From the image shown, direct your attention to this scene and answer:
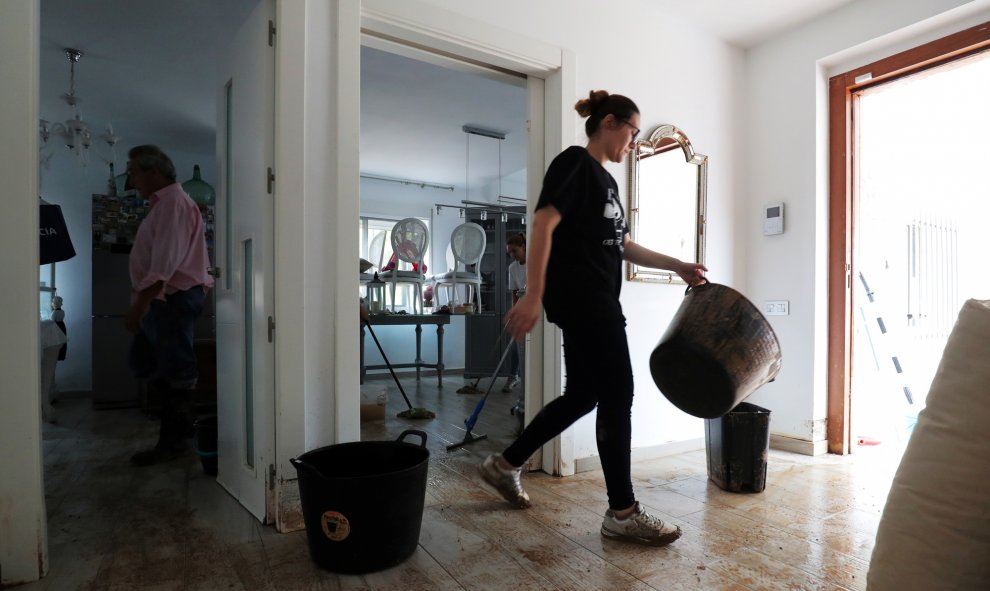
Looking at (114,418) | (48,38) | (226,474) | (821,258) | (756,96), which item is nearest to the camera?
(226,474)

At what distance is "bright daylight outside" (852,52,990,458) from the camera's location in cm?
401

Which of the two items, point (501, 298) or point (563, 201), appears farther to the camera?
point (501, 298)

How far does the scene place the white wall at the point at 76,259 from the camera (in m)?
5.57

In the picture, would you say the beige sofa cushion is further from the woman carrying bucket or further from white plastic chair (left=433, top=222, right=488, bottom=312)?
white plastic chair (left=433, top=222, right=488, bottom=312)

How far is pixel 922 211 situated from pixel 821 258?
191cm

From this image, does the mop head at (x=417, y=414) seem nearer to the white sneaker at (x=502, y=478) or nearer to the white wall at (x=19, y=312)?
the white sneaker at (x=502, y=478)

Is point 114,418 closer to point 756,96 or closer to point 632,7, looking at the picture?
point 632,7

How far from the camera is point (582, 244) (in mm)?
1824

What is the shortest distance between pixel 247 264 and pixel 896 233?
15.1 feet

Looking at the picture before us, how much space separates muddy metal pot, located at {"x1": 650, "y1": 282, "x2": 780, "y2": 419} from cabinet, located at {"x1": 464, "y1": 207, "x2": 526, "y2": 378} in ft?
14.4

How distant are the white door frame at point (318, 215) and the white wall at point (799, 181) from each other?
224 centimetres

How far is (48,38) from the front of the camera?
3.76 m

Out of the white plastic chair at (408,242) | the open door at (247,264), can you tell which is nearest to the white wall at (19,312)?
the open door at (247,264)

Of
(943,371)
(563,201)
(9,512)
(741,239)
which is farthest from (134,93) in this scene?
(943,371)
